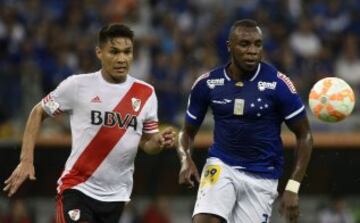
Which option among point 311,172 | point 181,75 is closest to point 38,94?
point 181,75

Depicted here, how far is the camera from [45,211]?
1652 centimetres

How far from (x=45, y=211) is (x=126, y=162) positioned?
781cm

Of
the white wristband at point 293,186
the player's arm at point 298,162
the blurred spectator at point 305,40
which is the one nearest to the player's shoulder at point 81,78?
the player's arm at point 298,162

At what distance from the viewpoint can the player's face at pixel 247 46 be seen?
8.86 metres

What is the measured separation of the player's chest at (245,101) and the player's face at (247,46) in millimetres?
204

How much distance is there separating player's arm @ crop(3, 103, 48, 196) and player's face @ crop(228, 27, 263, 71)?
1.75 metres

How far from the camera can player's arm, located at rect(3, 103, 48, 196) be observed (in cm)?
841

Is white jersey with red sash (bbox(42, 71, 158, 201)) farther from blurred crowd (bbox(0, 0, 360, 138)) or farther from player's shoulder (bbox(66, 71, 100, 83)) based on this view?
blurred crowd (bbox(0, 0, 360, 138))

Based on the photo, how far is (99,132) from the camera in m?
8.87

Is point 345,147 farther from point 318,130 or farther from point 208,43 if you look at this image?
point 208,43

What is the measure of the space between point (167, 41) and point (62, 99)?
9.83 m

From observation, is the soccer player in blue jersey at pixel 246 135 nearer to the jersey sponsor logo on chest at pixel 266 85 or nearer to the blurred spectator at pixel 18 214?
the jersey sponsor logo on chest at pixel 266 85

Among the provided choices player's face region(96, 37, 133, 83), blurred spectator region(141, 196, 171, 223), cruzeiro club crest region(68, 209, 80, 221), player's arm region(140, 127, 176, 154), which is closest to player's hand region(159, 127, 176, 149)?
player's arm region(140, 127, 176, 154)

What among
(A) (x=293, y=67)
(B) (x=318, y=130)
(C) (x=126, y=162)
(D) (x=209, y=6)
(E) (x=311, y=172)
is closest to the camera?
(C) (x=126, y=162)
